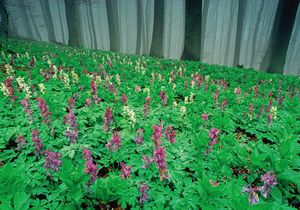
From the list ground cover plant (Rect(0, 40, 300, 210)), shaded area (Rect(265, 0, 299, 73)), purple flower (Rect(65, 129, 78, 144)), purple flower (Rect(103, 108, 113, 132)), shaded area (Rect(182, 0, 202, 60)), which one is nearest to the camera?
ground cover plant (Rect(0, 40, 300, 210))

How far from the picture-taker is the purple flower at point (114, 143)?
9.44ft

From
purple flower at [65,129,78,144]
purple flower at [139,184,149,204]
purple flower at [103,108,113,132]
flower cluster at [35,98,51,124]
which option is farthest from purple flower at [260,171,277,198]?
flower cluster at [35,98,51,124]

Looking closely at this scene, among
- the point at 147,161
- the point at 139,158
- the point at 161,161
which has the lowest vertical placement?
the point at 139,158

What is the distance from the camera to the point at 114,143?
116 inches

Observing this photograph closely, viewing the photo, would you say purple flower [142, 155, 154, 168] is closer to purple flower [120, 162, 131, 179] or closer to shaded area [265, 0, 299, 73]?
purple flower [120, 162, 131, 179]

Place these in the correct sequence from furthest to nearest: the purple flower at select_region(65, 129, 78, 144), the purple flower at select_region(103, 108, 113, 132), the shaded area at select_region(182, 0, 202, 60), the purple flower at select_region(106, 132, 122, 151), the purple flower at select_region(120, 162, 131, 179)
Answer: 1. the shaded area at select_region(182, 0, 202, 60)
2. the purple flower at select_region(103, 108, 113, 132)
3. the purple flower at select_region(65, 129, 78, 144)
4. the purple flower at select_region(106, 132, 122, 151)
5. the purple flower at select_region(120, 162, 131, 179)

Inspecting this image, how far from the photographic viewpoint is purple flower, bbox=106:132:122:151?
9.44 feet

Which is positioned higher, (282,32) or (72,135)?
(72,135)

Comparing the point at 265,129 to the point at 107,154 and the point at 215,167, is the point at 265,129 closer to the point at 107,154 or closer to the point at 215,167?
the point at 215,167

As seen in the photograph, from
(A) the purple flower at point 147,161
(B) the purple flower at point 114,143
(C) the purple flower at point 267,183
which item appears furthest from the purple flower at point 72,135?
(C) the purple flower at point 267,183

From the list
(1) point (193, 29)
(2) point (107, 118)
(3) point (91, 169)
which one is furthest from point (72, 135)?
(1) point (193, 29)

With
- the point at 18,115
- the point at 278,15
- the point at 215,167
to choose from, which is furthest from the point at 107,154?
the point at 278,15

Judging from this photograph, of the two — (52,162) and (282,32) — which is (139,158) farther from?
(282,32)

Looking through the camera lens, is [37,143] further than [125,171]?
Yes
